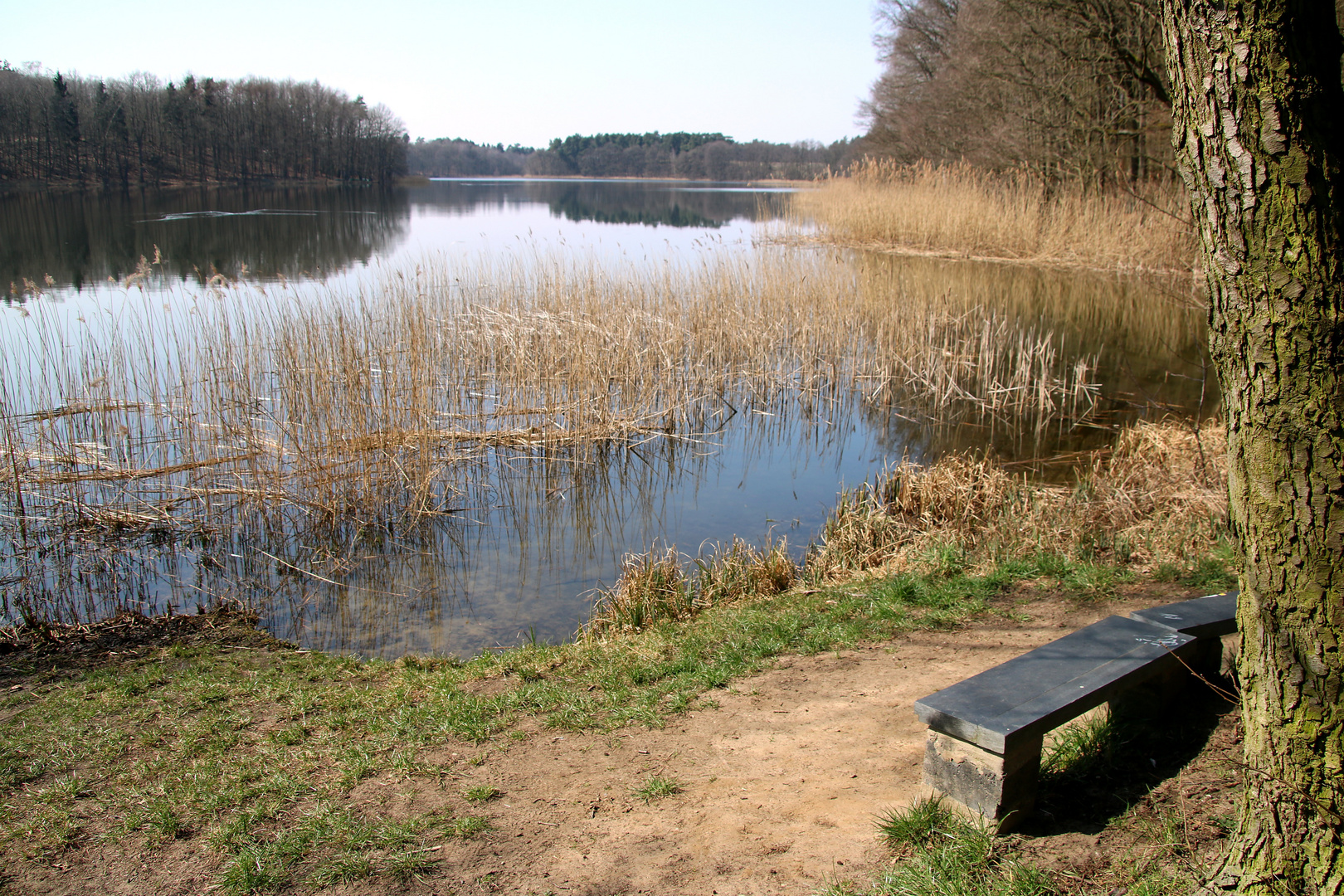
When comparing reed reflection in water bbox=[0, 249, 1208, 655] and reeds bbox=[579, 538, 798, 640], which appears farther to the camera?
reed reflection in water bbox=[0, 249, 1208, 655]

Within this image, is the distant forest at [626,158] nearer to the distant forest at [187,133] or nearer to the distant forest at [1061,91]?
the distant forest at [187,133]

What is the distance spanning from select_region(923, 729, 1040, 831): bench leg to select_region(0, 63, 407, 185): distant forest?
156 feet

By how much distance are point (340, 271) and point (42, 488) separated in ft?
38.4

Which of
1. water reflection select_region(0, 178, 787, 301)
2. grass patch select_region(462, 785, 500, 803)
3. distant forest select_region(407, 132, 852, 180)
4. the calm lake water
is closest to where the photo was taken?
grass patch select_region(462, 785, 500, 803)

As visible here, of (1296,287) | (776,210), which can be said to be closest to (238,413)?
(1296,287)

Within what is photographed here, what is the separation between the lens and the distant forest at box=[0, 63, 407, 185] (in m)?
39.8

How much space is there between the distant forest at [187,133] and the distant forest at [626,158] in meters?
24.5

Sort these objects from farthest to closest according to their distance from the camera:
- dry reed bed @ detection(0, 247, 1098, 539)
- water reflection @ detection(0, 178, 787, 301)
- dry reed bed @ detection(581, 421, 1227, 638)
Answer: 1. water reflection @ detection(0, 178, 787, 301)
2. dry reed bed @ detection(0, 247, 1098, 539)
3. dry reed bed @ detection(581, 421, 1227, 638)

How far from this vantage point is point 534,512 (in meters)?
7.31

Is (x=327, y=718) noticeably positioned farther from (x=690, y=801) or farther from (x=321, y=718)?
(x=690, y=801)

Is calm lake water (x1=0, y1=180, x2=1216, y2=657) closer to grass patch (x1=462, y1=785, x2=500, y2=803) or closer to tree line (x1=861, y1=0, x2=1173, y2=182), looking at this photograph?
grass patch (x1=462, y1=785, x2=500, y2=803)

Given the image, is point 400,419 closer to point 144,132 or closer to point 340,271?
point 340,271

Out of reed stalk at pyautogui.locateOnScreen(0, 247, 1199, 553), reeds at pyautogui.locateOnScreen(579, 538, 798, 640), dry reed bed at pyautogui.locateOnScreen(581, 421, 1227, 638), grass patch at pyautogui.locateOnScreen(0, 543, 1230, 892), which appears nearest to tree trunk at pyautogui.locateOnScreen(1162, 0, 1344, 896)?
grass patch at pyautogui.locateOnScreen(0, 543, 1230, 892)

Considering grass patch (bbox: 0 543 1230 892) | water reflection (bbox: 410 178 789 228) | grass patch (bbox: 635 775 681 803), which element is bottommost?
grass patch (bbox: 0 543 1230 892)
